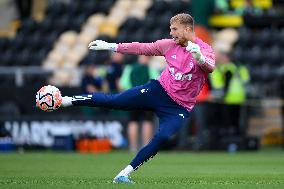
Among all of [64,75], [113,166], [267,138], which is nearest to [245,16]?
[267,138]

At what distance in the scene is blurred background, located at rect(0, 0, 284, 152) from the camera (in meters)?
23.1

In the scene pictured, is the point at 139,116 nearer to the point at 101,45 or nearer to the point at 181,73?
the point at 101,45

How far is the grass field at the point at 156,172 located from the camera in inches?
457

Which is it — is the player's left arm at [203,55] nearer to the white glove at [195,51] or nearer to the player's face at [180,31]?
the white glove at [195,51]

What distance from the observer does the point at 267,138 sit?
85.4 ft

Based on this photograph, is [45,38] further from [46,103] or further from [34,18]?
[46,103]

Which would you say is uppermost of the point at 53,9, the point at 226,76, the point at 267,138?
the point at 53,9

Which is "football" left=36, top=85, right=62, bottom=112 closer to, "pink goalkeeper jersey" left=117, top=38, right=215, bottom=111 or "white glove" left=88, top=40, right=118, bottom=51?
"white glove" left=88, top=40, right=118, bottom=51

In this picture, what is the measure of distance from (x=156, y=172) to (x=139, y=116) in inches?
304

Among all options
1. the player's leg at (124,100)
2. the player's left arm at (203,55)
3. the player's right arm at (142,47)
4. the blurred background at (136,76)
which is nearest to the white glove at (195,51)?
the player's left arm at (203,55)

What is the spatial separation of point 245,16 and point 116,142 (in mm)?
7259

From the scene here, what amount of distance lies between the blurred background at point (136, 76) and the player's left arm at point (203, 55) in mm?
10475

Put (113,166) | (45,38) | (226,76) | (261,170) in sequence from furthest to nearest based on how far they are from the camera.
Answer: (45,38), (226,76), (113,166), (261,170)

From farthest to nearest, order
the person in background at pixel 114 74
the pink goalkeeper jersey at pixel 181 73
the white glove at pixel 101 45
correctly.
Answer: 1. the person in background at pixel 114 74
2. the white glove at pixel 101 45
3. the pink goalkeeper jersey at pixel 181 73
